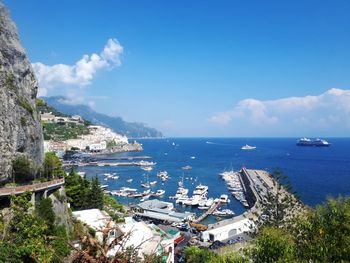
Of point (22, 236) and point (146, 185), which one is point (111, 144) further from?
point (22, 236)

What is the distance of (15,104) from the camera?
2756 cm

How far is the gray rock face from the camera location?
25.4m

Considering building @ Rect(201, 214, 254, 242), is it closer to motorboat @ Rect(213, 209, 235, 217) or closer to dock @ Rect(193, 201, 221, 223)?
dock @ Rect(193, 201, 221, 223)

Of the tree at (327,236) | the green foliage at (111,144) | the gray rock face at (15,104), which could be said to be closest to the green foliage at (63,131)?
the green foliage at (111,144)

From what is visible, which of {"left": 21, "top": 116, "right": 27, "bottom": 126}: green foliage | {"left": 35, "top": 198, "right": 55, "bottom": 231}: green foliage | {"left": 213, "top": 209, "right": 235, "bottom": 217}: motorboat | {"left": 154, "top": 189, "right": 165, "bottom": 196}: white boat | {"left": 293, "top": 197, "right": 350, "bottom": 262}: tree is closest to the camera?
{"left": 293, "top": 197, "right": 350, "bottom": 262}: tree

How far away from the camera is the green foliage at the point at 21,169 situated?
25.4 metres

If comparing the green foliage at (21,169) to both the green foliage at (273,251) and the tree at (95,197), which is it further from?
the green foliage at (273,251)

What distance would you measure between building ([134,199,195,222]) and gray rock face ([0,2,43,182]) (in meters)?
23.4

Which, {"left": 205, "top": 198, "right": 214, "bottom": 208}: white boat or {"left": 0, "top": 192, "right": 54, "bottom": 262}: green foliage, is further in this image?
{"left": 205, "top": 198, "right": 214, "bottom": 208}: white boat

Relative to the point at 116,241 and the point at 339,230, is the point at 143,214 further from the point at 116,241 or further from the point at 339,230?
the point at 116,241

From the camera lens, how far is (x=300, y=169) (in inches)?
4112

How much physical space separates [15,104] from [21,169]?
5.56m

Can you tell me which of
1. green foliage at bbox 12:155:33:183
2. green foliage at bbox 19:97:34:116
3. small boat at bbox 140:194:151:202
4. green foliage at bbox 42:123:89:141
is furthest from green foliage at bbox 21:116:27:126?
green foliage at bbox 42:123:89:141

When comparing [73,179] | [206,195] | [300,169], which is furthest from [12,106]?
[300,169]
